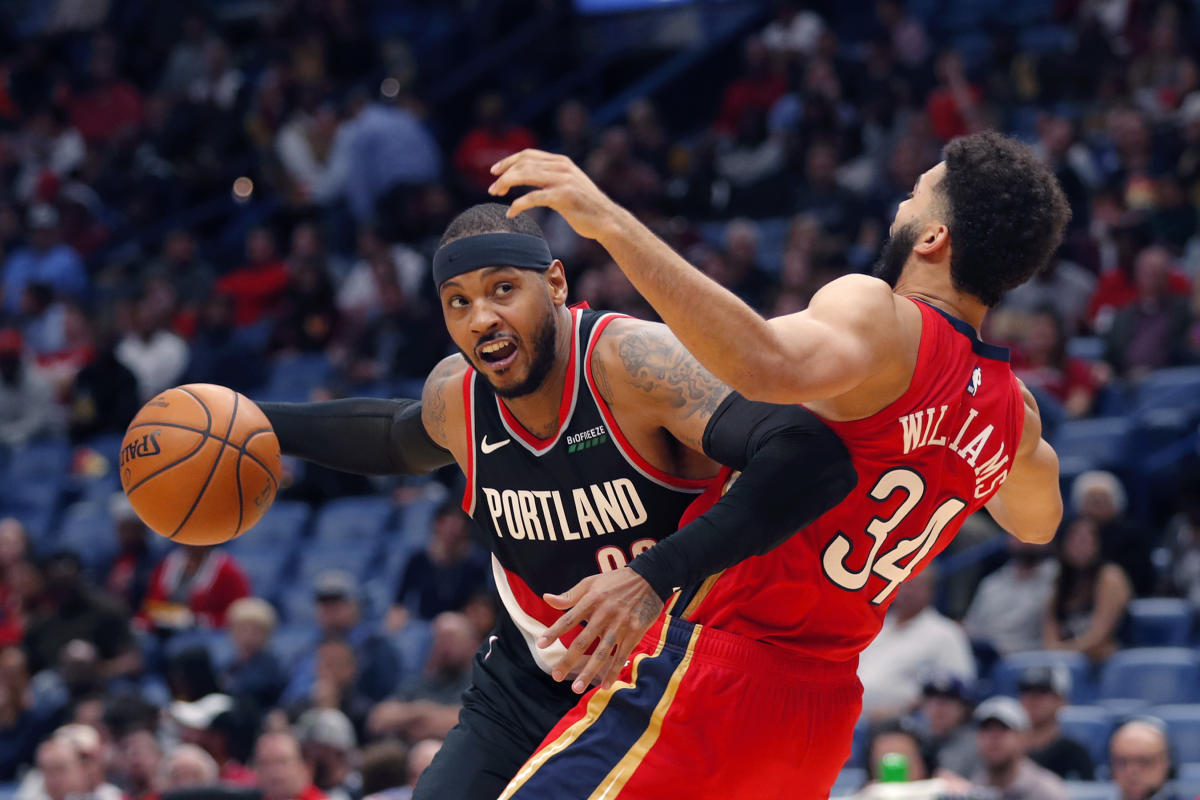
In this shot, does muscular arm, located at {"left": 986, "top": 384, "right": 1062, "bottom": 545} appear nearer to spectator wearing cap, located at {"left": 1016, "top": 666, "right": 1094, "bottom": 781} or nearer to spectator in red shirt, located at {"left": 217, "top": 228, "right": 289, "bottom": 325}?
spectator wearing cap, located at {"left": 1016, "top": 666, "right": 1094, "bottom": 781}

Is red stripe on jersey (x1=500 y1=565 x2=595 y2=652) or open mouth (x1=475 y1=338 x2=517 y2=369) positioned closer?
open mouth (x1=475 y1=338 x2=517 y2=369)

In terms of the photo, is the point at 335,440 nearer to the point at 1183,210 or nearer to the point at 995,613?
the point at 995,613

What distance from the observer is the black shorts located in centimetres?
393

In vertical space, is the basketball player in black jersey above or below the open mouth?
below

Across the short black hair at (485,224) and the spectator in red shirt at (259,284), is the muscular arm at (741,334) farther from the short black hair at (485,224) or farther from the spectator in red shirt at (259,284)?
the spectator in red shirt at (259,284)

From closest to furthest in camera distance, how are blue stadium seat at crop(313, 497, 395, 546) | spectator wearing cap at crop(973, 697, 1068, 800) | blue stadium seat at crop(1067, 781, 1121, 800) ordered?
spectator wearing cap at crop(973, 697, 1068, 800)
blue stadium seat at crop(1067, 781, 1121, 800)
blue stadium seat at crop(313, 497, 395, 546)

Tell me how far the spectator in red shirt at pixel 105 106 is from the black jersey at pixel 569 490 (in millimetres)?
13904

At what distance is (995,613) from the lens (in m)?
8.42

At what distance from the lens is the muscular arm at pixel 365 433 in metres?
4.30

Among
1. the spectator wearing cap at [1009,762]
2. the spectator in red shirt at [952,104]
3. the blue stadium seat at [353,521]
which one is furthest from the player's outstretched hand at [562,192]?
the spectator in red shirt at [952,104]

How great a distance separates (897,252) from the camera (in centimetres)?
357

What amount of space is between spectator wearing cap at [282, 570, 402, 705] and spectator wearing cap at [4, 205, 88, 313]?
20.2ft

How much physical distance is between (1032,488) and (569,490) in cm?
120

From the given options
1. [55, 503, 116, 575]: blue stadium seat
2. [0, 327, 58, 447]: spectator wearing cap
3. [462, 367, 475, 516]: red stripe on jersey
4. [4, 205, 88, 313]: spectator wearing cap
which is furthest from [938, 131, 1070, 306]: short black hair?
[4, 205, 88, 313]: spectator wearing cap
